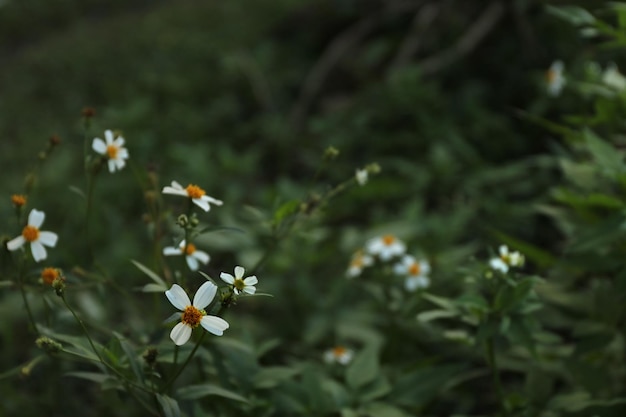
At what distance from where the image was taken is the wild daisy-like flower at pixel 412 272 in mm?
1911

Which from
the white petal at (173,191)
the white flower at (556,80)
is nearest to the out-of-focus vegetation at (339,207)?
the white flower at (556,80)

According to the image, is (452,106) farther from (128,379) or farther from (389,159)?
(128,379)

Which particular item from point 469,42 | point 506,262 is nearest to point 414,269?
point 506,262

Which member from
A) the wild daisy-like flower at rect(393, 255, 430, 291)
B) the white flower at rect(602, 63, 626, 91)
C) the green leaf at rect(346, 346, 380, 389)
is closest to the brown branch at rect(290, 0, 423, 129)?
the wild daisy-like flower at rect(393, 255, 430, 291)

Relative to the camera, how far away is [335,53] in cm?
375

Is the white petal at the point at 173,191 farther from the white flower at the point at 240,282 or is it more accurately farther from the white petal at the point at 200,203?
the white flower at the point at 240,282

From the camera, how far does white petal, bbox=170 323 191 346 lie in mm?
991

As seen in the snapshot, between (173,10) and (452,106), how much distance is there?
10.8ft

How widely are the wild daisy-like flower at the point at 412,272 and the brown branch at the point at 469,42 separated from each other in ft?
5.20

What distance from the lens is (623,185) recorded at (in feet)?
5.10

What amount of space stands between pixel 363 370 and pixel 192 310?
67 centimetres

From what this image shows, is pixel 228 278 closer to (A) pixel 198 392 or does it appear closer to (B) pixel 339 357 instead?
(A) pixel 198 392

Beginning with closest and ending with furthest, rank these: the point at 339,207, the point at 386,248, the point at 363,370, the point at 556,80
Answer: the point at 363,370
the point at 386,248
the point at 556,80
the point at 339,207

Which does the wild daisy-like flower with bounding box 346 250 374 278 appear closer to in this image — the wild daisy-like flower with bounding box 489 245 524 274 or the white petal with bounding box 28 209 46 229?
the wild daisy-like flower with bounding box 489 245 524 274
